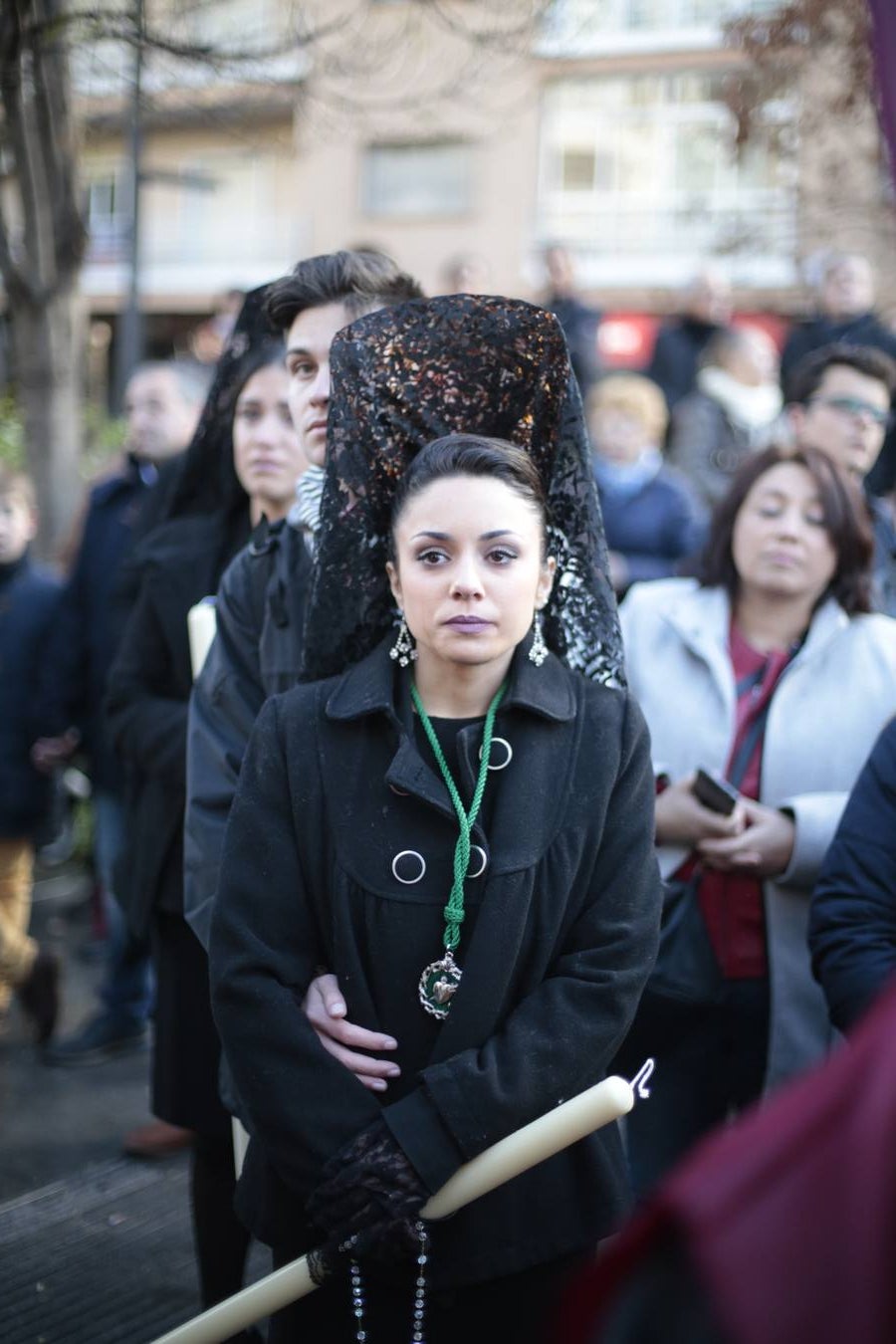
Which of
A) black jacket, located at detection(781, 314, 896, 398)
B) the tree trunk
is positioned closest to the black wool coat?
the tree trunk

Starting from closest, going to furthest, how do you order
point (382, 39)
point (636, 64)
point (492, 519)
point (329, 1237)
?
point (329, 1237) < point (492, 519) < point (382, 39) < point (636, 64)

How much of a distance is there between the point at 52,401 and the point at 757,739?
14.9ft

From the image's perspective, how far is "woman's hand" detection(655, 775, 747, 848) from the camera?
3020 mm

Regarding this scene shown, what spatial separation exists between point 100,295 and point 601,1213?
28502 millimetres

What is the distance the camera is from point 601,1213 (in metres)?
2.21

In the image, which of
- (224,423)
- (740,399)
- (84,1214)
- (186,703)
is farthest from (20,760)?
(740,399)

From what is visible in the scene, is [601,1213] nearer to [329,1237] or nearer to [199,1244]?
[329,1237]

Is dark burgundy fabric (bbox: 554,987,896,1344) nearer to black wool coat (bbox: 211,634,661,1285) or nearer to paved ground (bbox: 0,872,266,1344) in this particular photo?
black wool coat (bbox: 211,634,661,1285)

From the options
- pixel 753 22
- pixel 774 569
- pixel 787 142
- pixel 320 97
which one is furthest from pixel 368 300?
pixel 787 142

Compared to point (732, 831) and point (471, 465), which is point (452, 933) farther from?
point (732, 831)

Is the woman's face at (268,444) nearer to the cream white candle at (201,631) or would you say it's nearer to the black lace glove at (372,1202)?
the cream white candle at (201,631)

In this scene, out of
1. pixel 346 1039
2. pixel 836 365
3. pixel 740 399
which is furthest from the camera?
pixel 740 399

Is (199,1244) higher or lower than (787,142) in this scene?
lower

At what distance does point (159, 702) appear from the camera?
3.46 meters
